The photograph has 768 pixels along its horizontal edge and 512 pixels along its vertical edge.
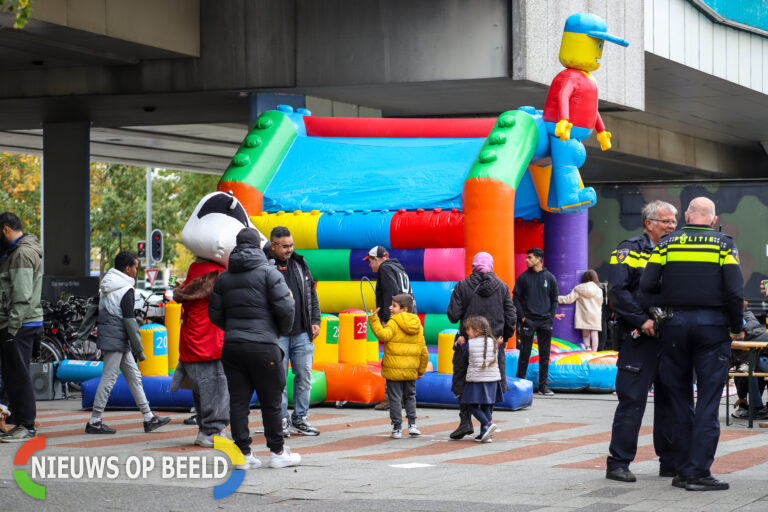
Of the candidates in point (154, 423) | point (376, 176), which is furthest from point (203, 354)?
point (376, 176)

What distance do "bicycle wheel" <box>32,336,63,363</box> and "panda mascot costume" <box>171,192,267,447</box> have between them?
19.6ft

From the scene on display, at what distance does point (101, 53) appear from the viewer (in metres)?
20.1

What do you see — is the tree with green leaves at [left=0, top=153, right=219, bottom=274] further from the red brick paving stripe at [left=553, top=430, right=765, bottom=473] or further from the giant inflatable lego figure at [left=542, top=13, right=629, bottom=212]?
the red brick paving stripe at [left=553, top=430, right=765, bottom=473]

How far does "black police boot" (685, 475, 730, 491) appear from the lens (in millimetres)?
7879

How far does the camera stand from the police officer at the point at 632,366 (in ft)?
27.1

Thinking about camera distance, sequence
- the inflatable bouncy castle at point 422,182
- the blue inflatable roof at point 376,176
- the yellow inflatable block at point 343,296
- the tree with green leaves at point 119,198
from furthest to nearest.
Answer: the tree with green leaves at point 119,198, the blue inflatable roof at point 376,176, the yellow inflatable block at point 343,296, the inflatable bouncy castle at point 422,182

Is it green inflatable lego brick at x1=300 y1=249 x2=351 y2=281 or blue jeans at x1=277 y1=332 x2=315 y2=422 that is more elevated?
green inflatable lego brick at x1=300 y1=249 x2=351 y2=281

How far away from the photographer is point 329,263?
16.2 metres

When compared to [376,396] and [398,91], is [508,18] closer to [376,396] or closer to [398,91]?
[398,91]

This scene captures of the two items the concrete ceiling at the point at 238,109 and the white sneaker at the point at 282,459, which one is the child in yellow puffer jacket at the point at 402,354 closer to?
the white sneaker at the point at 282,459

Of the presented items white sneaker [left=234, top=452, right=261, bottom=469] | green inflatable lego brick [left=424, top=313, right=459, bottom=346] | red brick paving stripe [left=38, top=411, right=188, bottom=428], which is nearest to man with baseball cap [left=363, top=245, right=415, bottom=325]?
red brick paving stripe [left=38, top=411, right=188, bottom=428]

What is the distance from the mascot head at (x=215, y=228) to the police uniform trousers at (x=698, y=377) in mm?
3622

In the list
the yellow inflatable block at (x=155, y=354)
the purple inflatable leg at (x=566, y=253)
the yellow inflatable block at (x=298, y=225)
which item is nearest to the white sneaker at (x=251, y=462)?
the yellow inflatable block at (x=155, y=354)

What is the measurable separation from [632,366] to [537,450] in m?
2.13
